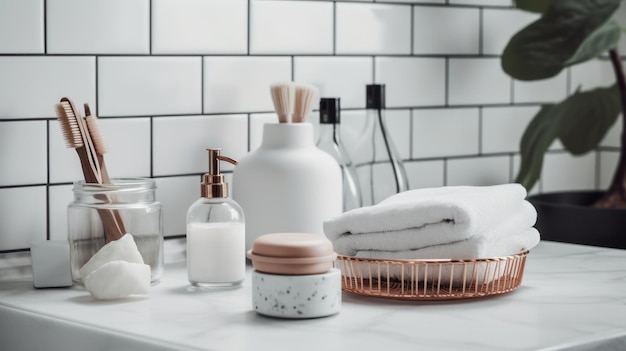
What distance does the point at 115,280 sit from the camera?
110cm

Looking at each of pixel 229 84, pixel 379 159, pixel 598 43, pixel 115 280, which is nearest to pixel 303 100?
pixel 229 84

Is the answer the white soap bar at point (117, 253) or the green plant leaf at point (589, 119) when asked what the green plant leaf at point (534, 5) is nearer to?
the green plant leaf at point (589, 119)

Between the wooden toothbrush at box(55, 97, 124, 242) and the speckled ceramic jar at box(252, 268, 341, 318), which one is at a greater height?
the wooden toothbrush at box(55, 97, 124, 242)

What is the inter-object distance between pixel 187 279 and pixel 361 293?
257 mm

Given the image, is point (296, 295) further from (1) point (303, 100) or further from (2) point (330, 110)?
(2) point (330, 110)

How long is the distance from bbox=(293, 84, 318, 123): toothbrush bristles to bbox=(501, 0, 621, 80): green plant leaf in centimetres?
50

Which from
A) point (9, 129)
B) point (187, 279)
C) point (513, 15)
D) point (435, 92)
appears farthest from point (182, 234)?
point (513, 15)

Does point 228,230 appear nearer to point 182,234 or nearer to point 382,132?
point 182,234

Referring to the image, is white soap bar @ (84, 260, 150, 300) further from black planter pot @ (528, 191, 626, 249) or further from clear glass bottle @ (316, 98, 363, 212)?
black planter pot @ (528, 191, 626, 249)

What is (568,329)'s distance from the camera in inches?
37.9

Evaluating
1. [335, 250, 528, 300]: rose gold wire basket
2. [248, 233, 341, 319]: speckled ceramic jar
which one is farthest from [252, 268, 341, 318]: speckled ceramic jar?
[335, 250, 528, 300]: rose gold wire basket

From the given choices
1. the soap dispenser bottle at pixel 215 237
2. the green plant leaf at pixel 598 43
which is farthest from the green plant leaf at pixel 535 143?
the soap dispenser bottle at pixel 215 237

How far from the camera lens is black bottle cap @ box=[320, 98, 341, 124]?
1472mm

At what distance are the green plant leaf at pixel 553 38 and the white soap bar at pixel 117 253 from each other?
0.84 metres
